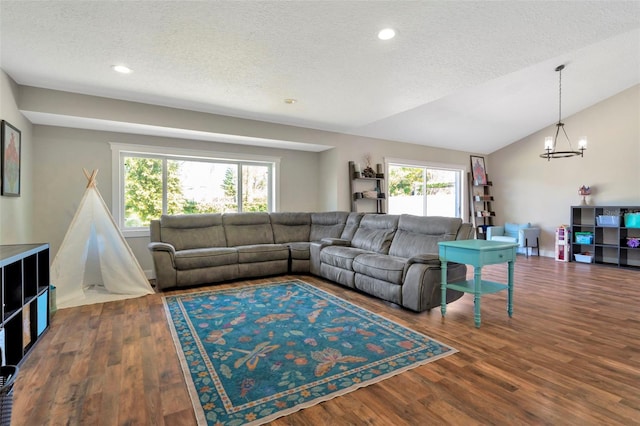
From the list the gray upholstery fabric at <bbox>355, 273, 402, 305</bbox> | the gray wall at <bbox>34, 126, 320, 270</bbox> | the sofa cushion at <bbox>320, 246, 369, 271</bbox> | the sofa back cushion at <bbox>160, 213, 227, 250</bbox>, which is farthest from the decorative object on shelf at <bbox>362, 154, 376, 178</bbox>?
the gray wall at <bbox>34, 126, 320, 270</bbox>

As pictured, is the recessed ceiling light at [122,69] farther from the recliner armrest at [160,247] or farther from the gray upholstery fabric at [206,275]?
the gray upholstery fabric at [206,275]

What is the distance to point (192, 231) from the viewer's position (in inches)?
192

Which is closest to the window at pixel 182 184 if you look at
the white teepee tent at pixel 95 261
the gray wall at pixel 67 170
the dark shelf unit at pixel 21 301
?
the gray wall at pixel 67 170

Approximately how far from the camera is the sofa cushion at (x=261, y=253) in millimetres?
4656

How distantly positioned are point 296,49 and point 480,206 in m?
6.76

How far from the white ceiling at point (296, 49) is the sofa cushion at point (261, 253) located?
1.89 m

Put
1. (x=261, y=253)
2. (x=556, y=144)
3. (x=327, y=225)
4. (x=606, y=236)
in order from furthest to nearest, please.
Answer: (x=556, y=144) → (x=606, y=236) → (x=327, y=225) → (x=261, y=253)

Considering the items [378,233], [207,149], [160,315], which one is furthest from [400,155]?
[160,315]

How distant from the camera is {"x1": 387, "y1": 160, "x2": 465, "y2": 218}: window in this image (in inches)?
266

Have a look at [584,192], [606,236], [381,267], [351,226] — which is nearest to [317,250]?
[351,226]

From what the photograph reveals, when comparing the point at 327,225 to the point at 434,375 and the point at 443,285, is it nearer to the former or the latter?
the point at 443,285

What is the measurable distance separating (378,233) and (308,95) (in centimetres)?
209

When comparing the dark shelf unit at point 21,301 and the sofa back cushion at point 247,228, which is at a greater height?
the sofa back cushion at point 247,228

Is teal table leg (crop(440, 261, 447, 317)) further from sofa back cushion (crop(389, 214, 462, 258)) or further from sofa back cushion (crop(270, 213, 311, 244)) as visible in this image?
sofa back cushion (crop(270, 213, 311, 244))
